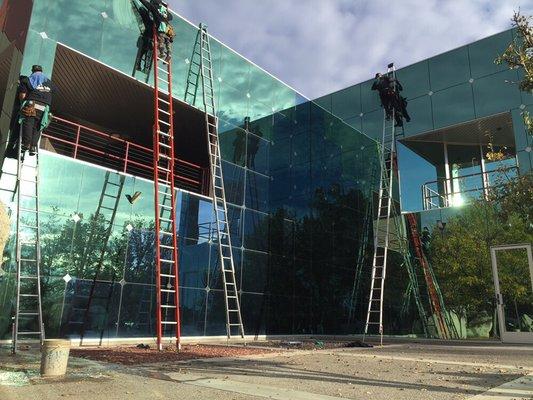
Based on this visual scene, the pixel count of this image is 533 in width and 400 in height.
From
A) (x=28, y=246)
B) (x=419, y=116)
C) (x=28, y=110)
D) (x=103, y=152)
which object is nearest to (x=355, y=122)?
(x=419, y=116)

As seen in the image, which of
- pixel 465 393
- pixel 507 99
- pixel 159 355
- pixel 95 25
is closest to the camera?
pixel 465 393

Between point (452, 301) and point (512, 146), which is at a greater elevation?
point (512, 146)

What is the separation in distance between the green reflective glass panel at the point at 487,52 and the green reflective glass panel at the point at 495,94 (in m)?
0.30

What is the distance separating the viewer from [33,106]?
30.8 feet

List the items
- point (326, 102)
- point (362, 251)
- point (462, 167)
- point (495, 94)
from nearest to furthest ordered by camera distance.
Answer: point (495, 94)
point (462, 167)
point (362, 251)
point (326, 102)

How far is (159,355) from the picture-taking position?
29.5 feet

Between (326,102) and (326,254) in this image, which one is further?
(326,102)

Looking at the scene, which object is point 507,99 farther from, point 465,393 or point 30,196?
point 30,196

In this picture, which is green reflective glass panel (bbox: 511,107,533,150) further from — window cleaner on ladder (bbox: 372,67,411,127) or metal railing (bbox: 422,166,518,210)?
window cleaner on ladder (bbox: 372,67,411,127)

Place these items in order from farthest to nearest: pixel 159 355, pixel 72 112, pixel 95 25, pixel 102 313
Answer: pixel 72 112 → pixel 95 25 → pixel 102 313 → pixel 159 355

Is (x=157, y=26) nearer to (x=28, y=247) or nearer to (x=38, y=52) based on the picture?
(x=38, y=52)

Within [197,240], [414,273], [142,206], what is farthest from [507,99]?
[142,206]

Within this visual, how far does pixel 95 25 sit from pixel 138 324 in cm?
780

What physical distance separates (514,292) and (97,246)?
12.5 metres
